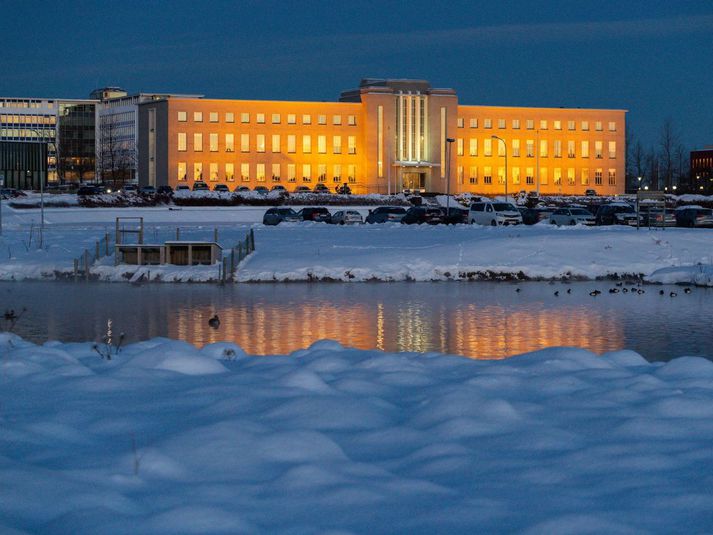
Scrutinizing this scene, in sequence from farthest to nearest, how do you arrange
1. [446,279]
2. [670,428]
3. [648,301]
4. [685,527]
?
[446,279] → [648,301] → [670,428] → [685,527]

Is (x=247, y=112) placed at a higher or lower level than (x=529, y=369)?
higher

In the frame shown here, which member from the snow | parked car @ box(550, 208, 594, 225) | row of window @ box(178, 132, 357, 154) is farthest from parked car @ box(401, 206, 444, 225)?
row of window @ box(178, 132, 357, 154)

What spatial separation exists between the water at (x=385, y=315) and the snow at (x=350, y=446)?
17.1 feet

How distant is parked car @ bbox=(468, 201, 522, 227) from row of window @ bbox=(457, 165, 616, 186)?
72914 mm

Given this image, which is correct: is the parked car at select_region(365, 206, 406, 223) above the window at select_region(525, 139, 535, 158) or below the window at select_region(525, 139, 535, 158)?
below

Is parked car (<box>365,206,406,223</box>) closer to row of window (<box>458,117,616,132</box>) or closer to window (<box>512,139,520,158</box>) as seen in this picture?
row of window (<box>458,117,616,132</box>)

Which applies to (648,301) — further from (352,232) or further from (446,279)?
(352,232)

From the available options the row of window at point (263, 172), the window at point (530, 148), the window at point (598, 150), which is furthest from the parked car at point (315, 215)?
the window at point (598, 150)

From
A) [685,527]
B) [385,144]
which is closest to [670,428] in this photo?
[685,527]

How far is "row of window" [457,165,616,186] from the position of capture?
143m

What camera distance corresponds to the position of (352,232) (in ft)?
175

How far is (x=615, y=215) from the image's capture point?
66.1 metres

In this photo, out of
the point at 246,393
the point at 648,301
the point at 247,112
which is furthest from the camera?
the point at 247,112

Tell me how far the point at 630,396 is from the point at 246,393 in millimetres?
4205
